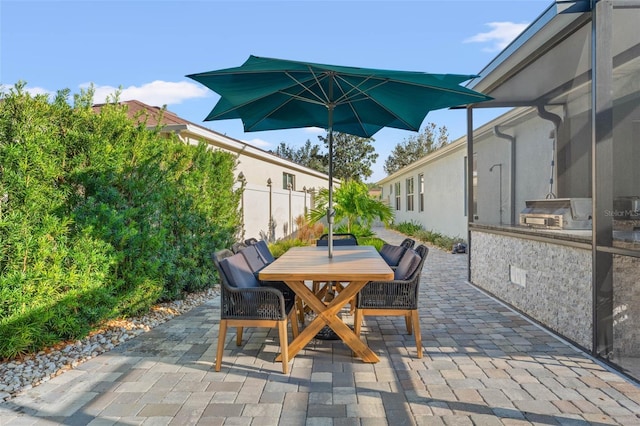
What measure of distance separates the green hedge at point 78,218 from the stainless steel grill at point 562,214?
466 centimetres

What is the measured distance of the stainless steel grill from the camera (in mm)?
4246

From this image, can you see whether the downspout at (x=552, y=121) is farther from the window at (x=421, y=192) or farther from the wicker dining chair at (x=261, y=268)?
the window at (x=421, y=192)

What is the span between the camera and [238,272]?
3586mm

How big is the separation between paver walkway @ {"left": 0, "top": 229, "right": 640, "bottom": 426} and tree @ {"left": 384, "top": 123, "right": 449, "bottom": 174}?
39.8 metres

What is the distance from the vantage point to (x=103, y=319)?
411cm

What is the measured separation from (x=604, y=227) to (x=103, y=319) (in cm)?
479

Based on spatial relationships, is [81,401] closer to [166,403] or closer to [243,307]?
[166,403]

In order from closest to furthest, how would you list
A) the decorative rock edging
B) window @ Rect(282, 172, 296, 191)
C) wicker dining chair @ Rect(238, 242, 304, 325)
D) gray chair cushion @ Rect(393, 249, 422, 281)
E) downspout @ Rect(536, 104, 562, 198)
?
the decorative rock edging
gray chair cushion @ Rect(393, 249, 422, 281)
wicker dining chair @ Rect(238, 242, 304, 325)
downspout @ Rect(536, 104, 562, 198)
window @ Rect(282, 172, 296, 191)

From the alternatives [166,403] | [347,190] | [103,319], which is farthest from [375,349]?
[347,190]

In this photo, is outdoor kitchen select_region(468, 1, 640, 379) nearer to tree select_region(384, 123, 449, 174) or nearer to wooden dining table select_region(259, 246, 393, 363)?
wooden dining table select_region(259, 246, 393, 363)

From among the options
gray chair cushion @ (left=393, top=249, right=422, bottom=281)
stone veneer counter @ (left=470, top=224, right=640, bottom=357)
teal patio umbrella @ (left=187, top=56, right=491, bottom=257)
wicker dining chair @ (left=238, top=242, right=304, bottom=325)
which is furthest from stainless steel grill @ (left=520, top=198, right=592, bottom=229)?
wicker dining chair @ (left=238, top=242, right=304, bottom=325)

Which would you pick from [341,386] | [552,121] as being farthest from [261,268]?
[552,121]

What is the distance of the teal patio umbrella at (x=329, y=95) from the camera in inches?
130

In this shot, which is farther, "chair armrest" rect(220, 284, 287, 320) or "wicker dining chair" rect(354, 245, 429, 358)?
"wicker dining chair" rect(354, 245, 429, 358)
